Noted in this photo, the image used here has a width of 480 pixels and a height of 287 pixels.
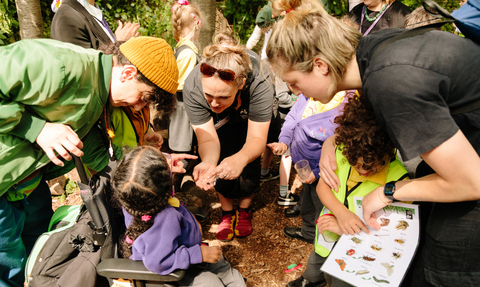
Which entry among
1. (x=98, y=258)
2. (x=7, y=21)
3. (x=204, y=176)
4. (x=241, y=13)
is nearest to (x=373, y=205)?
(x=204, y=176)

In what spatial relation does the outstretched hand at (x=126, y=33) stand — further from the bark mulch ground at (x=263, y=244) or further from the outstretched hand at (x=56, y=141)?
the bark mulch ground at (x=263, y=244)

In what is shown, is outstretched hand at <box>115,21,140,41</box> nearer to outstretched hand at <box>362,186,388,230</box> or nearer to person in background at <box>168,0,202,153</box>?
person in background at <box>168,0,202,153</box>

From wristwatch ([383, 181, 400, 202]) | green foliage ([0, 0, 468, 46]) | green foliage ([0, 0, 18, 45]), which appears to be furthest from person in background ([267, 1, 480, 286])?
green foliage ([0, 0, 18, 45])

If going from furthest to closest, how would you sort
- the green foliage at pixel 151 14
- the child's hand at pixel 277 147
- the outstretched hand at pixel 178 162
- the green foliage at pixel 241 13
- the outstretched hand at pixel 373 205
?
the green foliage at pixel 241 13 → the green foliage at pixel 151 14 → the child's hand at pixel 277 147 → the outstretched hand at pixel 178 162 → the outstretched hand at pixel 373 205

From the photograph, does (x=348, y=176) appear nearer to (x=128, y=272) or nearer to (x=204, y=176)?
(x=204, y=176)

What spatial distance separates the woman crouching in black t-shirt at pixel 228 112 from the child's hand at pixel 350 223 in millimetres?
895

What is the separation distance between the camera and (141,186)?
1.73m

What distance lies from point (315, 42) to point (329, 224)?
1.05 m

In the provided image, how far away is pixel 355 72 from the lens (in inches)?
53.2

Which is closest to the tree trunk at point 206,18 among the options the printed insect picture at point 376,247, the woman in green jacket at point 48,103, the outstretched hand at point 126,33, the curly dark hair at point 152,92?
the outstretched hand at point 126,33

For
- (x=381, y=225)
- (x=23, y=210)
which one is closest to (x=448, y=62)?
(x=381, y=225)

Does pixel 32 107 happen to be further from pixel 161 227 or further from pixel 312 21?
pixel 312 21

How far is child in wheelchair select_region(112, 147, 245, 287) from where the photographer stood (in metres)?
1.72

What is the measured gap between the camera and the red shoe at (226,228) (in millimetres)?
3180
